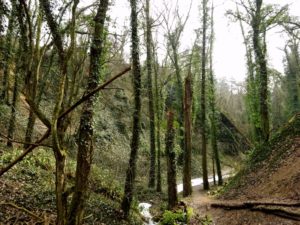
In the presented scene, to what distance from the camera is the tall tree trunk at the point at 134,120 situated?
1215 centimetres

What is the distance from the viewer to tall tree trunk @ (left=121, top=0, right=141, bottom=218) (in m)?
12.1

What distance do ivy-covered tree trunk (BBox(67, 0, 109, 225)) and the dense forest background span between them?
24mm

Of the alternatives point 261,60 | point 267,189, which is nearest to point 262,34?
point 261,60

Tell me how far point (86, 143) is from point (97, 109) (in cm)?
234

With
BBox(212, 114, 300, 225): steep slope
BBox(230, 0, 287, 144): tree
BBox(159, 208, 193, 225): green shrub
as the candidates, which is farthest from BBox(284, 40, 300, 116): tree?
BBox(159, 208, 193, 225): green shrub

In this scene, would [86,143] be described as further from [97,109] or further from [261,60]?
[261,60]

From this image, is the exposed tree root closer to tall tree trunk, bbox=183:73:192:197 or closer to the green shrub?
the green shrub

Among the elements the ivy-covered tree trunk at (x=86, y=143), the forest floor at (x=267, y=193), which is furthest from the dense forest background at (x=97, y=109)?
the forest floor at (x=267, y=193)

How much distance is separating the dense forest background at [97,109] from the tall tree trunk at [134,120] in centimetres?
4

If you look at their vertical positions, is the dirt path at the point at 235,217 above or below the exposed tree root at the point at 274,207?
below

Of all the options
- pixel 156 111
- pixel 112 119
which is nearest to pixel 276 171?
pixel 156 111

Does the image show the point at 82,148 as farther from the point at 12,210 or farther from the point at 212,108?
the point at 212,108

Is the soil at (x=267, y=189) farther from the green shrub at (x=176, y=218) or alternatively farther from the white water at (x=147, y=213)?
the white water at (x=147, y=213)

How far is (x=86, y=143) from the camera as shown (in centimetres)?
766
